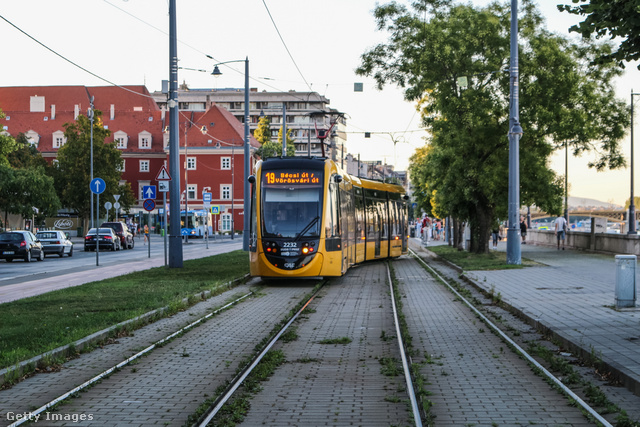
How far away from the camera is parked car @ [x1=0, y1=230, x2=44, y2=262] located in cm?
3497

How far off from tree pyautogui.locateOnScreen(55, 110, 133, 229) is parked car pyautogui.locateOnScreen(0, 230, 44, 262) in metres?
48.5

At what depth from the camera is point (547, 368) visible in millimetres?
9047

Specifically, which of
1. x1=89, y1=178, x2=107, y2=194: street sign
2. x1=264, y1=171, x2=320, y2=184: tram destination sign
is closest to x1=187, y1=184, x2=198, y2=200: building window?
x1=89, y1=178, x2=107, y2=194: street sign

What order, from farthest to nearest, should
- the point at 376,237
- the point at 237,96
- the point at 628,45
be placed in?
the point at 237,96 → the point at 376,237 → the point at 628,45

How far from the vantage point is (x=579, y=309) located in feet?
45.0

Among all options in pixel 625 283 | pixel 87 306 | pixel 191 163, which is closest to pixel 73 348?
pixel 87 306

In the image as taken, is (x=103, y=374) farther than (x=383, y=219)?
No

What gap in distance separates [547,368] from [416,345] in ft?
6.74

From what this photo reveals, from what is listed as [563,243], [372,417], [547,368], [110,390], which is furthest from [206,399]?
[563,243]

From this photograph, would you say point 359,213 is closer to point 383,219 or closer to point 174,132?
point 383,219

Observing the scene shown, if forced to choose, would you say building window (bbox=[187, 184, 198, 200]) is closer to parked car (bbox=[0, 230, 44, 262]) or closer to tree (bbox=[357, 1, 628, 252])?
parked car (bbox=[0, 230, 44, 262])

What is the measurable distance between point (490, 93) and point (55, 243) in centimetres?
2238

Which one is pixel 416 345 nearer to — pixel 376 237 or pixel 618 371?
pixel 618 371

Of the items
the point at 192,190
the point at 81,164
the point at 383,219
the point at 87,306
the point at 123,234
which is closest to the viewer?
the point at 87,306
